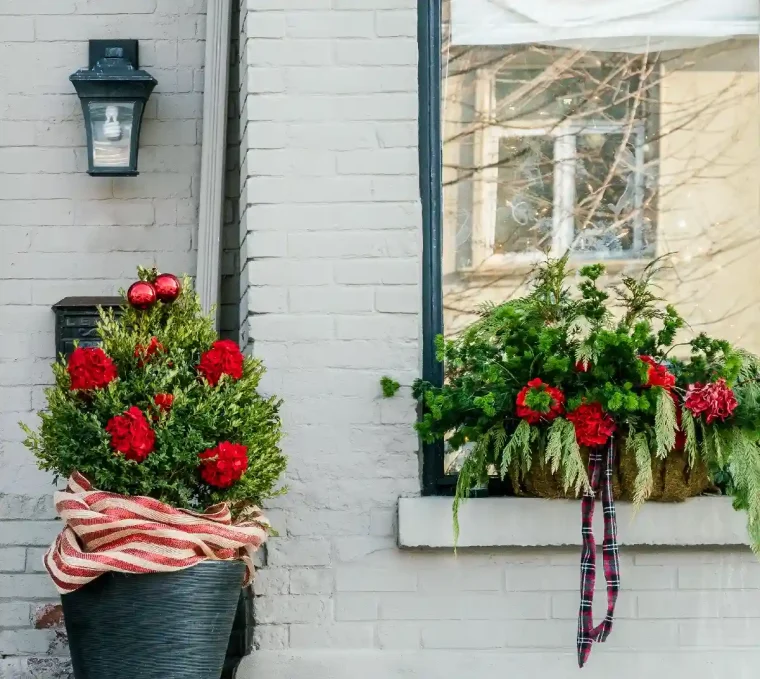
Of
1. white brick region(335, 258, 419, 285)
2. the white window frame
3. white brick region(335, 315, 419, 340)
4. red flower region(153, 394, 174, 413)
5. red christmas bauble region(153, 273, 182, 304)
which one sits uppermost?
the white window frame

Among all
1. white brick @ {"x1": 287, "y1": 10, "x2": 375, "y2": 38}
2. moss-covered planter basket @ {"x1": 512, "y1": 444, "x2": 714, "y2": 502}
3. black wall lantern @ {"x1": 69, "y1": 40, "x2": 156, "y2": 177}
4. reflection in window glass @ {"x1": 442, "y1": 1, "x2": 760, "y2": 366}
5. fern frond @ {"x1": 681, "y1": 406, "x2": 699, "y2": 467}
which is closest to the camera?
fern frond @ {"x1": 681, "y1": 406, "x2": 699, "y2": 467}

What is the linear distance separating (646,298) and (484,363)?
20.6 inches

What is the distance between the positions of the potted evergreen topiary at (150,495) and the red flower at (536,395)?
68cm

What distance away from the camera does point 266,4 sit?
337cm

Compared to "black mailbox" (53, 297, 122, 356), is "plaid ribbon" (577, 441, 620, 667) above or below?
below

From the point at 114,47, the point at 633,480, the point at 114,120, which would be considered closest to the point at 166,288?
the point at 114,120

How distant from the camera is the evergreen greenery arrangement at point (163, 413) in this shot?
9.21 ft

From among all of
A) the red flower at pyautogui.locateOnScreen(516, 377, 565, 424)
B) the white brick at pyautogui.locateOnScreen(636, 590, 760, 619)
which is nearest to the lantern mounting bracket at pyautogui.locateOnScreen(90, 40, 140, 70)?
the red flower at pyautogui.locateOnScreen(516, 377, 565, 424)

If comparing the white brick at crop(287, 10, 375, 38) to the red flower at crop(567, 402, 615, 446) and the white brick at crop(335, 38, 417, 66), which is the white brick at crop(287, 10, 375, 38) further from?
the red flower at crop(567, 402, 615, 446)

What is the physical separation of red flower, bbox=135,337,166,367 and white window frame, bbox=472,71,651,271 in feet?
3.38

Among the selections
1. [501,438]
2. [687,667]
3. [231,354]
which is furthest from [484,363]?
[687,667]

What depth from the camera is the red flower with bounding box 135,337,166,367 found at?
2.91 meters

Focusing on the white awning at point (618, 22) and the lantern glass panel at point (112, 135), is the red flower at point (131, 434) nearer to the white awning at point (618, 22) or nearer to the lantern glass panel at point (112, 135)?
the lantern glass panel at point (112, 135)

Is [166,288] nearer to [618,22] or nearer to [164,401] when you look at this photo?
[164,401]
